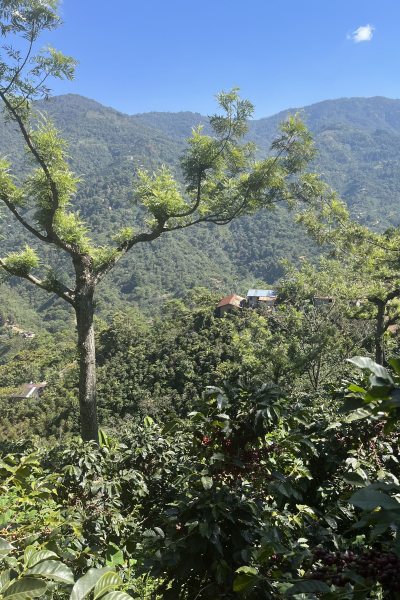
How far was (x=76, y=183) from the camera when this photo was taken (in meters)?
4.87

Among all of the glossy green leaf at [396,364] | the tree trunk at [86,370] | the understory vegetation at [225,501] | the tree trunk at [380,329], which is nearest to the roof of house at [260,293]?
the tree trunk at [380,329]

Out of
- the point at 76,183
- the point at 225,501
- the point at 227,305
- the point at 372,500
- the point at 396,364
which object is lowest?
the point at 227,305

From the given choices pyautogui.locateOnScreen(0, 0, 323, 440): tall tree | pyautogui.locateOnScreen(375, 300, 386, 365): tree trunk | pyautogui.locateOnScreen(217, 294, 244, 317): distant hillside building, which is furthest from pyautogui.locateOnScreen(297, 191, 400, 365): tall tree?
pyautogui.locateOnScreen(217, 294, 244, 317): distant hillside building

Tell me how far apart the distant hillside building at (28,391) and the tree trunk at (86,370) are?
22817 millimetres

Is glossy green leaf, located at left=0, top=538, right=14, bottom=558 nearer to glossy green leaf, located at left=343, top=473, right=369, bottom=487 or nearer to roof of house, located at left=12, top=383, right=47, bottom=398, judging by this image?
glossy green leaf, located at left=343, top=473, right=369, bottom=487

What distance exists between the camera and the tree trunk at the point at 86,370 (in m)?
4.40

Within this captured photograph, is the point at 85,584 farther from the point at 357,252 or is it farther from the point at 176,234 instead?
the point at 176,234

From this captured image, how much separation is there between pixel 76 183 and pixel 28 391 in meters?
25.2

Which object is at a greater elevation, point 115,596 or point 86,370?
point 115,596

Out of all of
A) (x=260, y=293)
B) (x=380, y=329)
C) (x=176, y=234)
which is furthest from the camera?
(x=176, y=234)

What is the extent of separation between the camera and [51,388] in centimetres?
2402

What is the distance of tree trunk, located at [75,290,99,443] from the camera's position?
4.40 m

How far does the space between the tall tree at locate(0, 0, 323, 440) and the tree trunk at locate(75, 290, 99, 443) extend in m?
0.01

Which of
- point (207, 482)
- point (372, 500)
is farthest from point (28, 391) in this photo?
point (372, 500)
